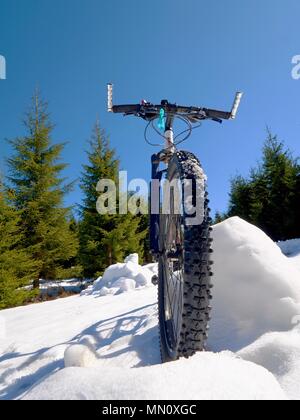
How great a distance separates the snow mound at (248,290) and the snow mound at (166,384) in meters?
0.79

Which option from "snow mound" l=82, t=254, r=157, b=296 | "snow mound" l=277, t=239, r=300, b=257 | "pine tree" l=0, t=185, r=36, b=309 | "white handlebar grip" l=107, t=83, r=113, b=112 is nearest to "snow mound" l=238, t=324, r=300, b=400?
"white handlebar grip" l=107, t=83, r=113, b=112

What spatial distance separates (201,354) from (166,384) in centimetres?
31

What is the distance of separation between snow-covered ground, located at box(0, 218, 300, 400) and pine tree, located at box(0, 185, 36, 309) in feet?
28.1

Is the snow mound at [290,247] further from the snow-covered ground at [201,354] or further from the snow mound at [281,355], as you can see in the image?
the snow mound at [281,355]

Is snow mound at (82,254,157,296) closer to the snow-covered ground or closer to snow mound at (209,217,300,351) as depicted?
the snow-covered ground

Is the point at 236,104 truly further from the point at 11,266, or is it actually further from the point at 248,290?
the point at 11,266

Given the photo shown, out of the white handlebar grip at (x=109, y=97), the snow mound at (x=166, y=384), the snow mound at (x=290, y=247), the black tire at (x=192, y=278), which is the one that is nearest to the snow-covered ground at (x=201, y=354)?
the snow mound at (x=166, y=384)

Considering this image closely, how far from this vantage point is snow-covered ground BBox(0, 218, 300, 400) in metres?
0.94

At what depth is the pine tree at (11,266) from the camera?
37.3ft

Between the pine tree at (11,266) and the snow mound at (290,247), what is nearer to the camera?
the snow mound at (290,247)

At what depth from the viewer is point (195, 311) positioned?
1525mm

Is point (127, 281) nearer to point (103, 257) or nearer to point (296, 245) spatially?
point (296, 245)

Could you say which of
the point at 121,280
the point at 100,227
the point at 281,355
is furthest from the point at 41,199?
the point at 281,355
